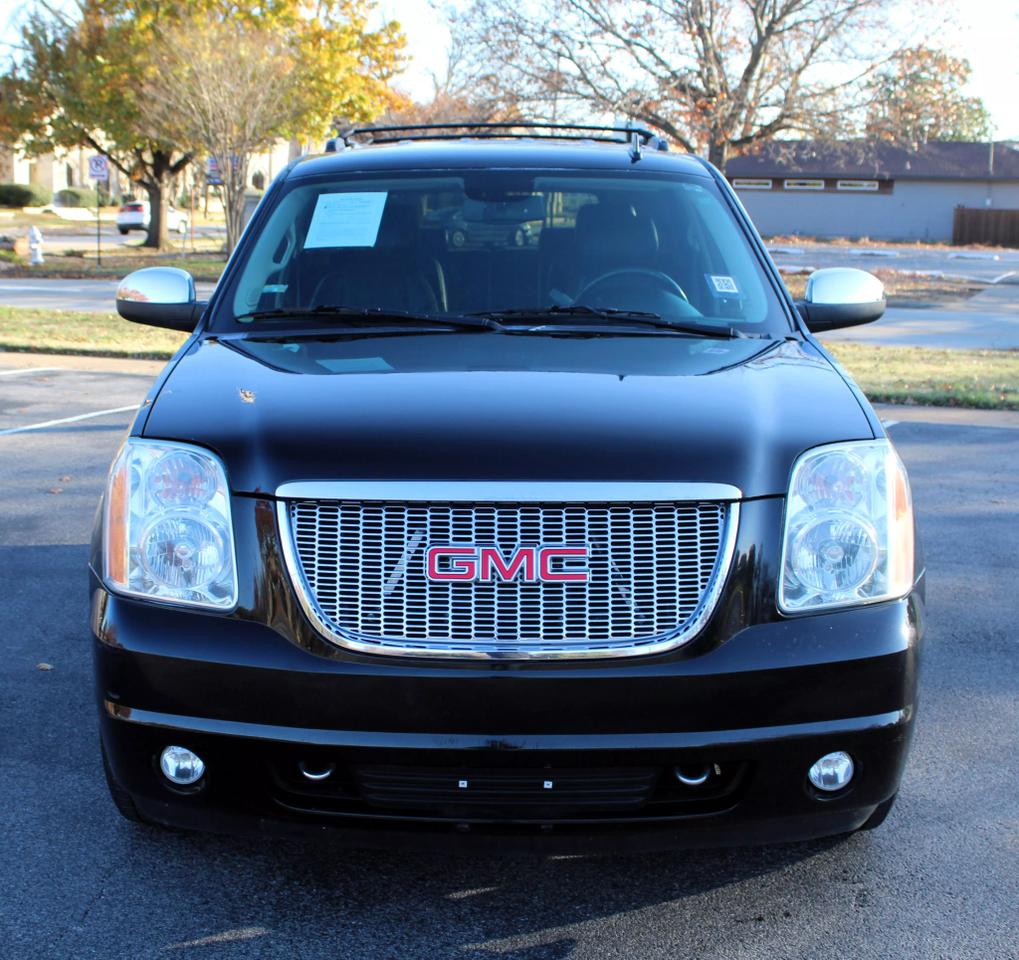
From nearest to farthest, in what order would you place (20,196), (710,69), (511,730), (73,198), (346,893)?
1. (511,730)
2. (346,893)
3. (710,69)
4. (20,196)
5. (73,198)

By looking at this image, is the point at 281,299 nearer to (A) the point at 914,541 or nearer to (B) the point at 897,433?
(A) the point at 914,541

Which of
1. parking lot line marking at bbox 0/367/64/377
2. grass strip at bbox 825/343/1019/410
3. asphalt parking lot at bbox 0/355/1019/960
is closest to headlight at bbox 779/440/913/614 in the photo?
asphalt parking lot at bbox 0/355/1019/960

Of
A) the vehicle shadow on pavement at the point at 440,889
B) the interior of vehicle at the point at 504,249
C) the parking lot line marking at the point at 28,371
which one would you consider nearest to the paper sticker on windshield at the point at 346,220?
the interior of vehicle at the point at 504,249

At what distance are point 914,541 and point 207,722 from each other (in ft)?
5.32

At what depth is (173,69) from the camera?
29.3m

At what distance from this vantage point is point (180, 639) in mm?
2703

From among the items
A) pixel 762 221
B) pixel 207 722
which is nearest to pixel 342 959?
pixel 207 722

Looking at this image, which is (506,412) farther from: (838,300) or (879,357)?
(879,357)

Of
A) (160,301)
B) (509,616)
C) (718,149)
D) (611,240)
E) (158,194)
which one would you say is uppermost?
(718,149)

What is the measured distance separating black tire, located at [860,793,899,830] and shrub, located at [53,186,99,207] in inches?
2862

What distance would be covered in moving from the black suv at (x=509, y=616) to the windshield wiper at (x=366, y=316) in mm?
729

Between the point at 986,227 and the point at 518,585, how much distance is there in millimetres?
60862

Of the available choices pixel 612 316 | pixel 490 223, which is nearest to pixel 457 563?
pixel 612 316

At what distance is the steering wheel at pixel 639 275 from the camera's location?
4.06 meters
